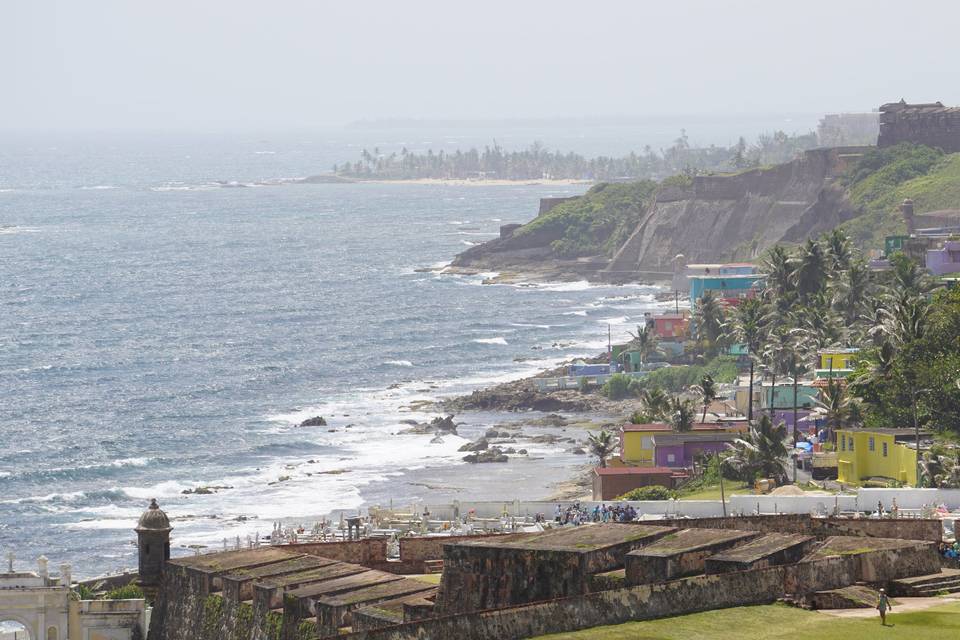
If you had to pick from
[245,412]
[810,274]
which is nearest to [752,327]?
[810,274]

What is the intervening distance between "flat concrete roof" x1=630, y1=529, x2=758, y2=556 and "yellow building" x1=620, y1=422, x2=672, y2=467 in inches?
1805

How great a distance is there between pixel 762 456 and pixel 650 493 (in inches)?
179

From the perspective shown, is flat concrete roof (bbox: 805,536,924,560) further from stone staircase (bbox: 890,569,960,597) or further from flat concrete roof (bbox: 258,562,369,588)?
flat concrete roof (bbox: 258,562,369,588)

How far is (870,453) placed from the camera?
77.1 meters

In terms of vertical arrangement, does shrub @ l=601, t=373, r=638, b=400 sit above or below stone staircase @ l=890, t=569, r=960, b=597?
below

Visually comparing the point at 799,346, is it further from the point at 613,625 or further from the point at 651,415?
the point at 613,625

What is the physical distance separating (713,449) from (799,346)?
55.0 feet

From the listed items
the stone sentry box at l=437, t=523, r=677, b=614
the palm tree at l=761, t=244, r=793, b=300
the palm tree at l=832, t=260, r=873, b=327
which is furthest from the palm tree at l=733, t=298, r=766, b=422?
the stone sentry box at l=437, t=523, r=677, b=614

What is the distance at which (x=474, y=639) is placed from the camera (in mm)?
36531

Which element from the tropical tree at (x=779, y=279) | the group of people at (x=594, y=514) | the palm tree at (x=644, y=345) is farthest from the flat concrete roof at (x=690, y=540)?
the palm tree at (x=644, y=345)

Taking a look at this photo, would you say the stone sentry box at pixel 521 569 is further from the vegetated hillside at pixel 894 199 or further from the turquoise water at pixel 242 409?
the vegetated hillside at pixel 894 199

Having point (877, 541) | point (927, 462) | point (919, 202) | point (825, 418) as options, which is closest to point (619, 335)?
point (919, 202)

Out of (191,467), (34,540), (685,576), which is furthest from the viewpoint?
(191,467)

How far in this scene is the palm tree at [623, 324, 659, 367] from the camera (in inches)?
5399
